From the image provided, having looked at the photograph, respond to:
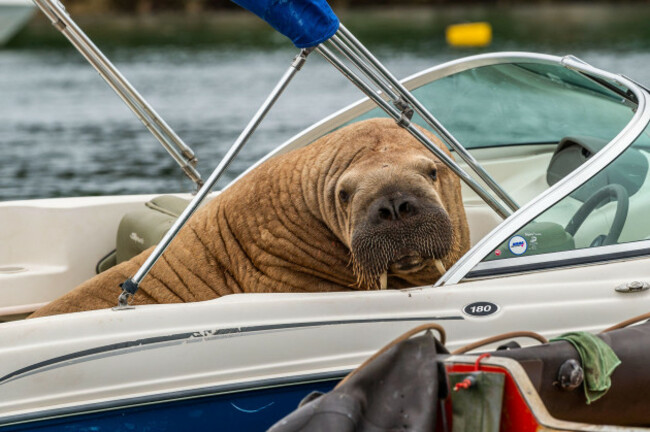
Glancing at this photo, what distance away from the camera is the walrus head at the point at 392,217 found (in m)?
→ 3.14

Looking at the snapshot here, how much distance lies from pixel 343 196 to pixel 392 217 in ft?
0.74

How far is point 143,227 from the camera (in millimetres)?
4148

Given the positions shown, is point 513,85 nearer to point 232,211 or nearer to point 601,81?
point 601,81

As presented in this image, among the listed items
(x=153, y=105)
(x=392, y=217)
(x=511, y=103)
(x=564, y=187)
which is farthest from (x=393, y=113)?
(x=153, y=105)

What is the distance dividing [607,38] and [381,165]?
24.7 meters

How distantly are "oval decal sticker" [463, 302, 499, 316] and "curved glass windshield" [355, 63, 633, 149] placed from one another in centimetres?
108

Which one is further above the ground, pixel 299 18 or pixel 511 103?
pixel 511 103

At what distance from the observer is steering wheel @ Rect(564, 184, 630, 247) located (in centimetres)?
335

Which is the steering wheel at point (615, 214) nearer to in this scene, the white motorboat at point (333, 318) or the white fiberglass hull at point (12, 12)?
the white motorboat at point (333, 318)

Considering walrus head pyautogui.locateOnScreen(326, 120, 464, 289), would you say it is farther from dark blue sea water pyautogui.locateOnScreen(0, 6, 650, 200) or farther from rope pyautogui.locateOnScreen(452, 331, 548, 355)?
dark blue sea water pyautogui.locateOnScreen(0, 6, 650, 200)

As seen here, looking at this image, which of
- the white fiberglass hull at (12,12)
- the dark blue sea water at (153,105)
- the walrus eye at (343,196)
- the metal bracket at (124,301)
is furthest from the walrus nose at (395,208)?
the white fiberglass hull at (12,12)

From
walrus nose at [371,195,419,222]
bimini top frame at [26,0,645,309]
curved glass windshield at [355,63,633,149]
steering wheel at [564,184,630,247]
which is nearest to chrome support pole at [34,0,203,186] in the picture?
bimini top frame at [26,0,645,309]

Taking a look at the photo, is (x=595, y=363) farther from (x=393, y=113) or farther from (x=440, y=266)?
(x=393, y=113)

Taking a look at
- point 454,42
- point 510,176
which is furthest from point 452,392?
point 454,42
